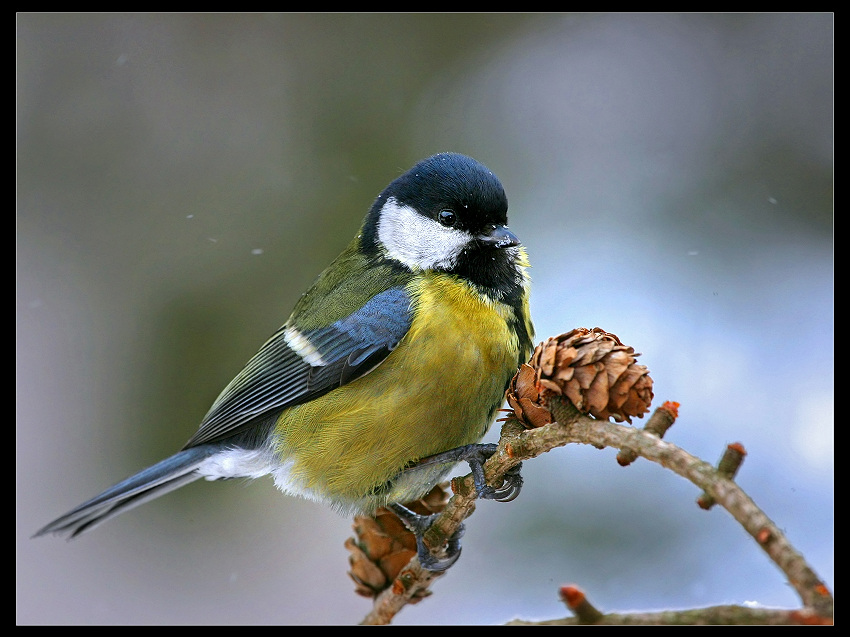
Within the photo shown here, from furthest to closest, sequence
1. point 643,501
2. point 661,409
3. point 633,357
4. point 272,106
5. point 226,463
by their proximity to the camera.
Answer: point 272,106 < point 643,501 < point 226,463 < point 633,357 < point 661,409

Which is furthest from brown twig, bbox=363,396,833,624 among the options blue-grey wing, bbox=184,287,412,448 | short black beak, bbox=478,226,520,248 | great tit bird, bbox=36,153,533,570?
short black beak, bbox=478,226,520,248

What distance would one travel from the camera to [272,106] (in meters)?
2.84

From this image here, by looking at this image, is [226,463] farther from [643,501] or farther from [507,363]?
[643,501]

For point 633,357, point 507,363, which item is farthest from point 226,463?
point 633,357

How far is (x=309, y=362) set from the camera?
1.58 m

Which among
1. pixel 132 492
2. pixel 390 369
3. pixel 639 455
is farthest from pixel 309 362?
pixel 639 455

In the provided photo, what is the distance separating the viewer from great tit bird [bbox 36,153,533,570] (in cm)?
141

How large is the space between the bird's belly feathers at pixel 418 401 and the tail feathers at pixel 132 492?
0.29 metres

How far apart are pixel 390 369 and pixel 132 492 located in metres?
0.63

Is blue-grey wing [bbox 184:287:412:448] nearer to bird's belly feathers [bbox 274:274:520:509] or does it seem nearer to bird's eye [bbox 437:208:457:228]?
bird's belly feathers [bbox 274:274:520:509]

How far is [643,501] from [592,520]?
153 mm

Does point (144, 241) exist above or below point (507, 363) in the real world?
above

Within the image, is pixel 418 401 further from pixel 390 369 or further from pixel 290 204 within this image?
pixel 290 204

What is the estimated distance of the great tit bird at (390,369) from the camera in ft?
4.64
